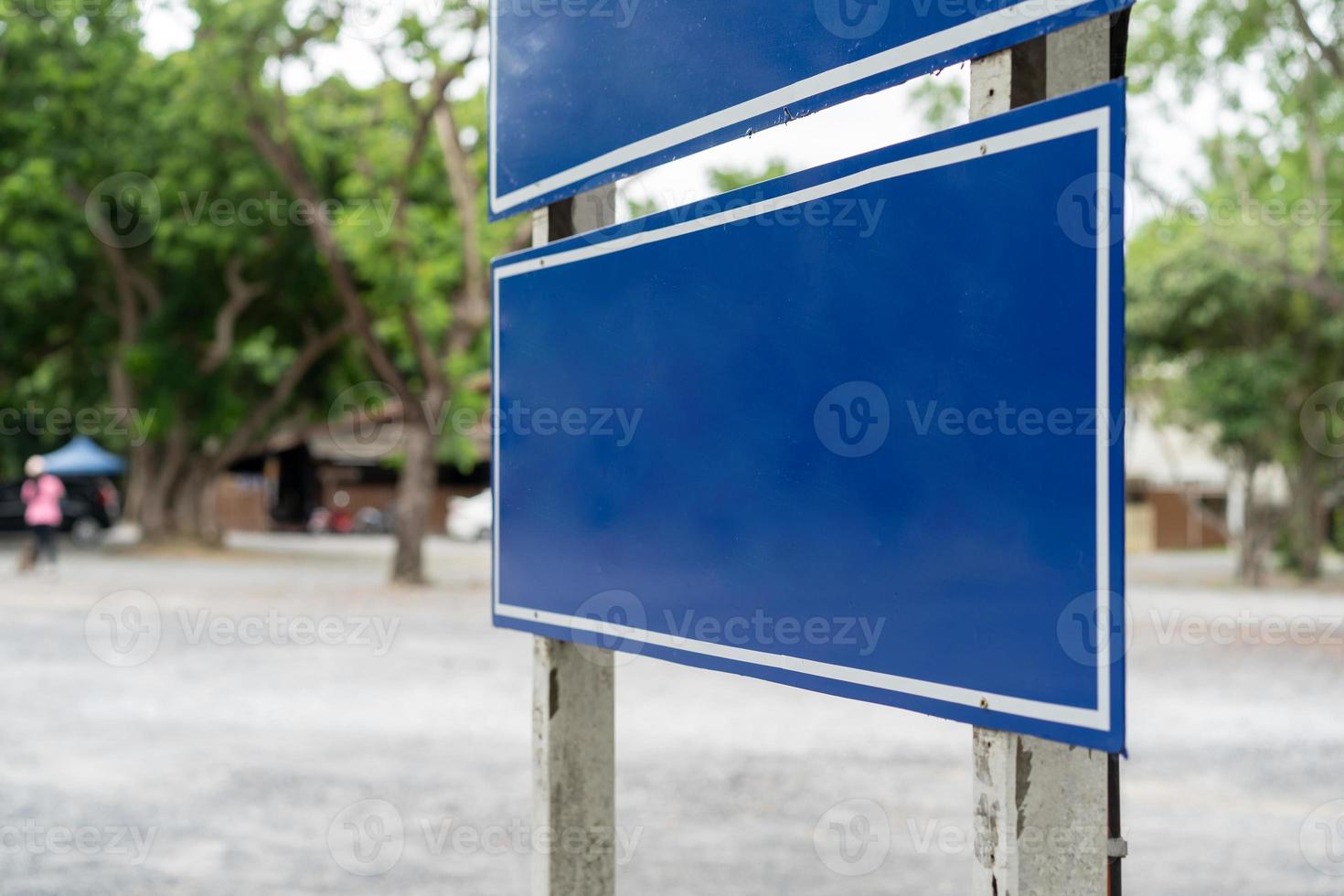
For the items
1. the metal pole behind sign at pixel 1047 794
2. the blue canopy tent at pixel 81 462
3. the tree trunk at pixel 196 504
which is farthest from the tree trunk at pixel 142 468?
the metal pole behind sign at pixel 1047 794

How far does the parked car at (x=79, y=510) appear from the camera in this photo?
32500mm

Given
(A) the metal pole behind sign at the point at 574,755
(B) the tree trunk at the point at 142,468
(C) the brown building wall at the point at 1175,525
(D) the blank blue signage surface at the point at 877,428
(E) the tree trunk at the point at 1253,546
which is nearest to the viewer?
(D) the blank blue signage surface at the point at 877,428

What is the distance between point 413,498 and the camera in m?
20.7

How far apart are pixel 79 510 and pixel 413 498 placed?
15716 mm

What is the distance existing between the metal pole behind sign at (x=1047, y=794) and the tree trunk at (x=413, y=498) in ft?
62.8

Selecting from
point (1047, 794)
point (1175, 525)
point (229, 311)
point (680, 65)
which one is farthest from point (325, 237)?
point (1175, 525)

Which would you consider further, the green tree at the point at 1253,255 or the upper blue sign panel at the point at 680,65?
the green tree at the point at 1253,255

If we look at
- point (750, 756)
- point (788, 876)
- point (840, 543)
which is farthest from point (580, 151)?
point (750, 756)

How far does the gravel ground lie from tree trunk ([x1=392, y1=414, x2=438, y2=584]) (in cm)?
567

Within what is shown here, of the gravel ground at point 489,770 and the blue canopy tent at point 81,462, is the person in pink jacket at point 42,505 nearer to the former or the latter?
the gravel ground at point 489,770

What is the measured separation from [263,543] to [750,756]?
29.2m

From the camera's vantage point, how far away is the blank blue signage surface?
1822mm

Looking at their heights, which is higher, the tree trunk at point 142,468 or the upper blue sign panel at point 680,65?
the upper blue sign panel at point 680,65

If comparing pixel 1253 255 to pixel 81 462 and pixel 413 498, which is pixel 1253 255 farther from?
pixel 81 462
